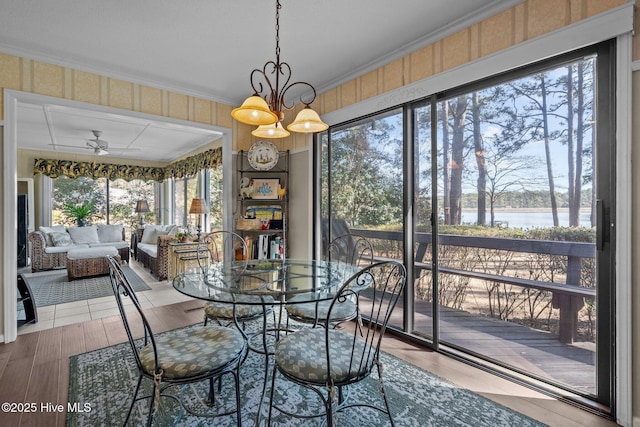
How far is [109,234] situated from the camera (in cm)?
672

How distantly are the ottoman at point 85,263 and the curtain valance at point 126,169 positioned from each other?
7.43 ft

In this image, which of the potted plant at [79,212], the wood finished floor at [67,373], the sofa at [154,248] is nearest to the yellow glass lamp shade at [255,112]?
the wood finished floor at [67,373]

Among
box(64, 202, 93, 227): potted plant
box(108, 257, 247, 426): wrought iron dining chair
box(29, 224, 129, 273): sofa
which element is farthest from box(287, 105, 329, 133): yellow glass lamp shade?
box(64, 202, 93, 227): potted plant

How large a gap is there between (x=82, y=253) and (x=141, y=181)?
3465 millimetres

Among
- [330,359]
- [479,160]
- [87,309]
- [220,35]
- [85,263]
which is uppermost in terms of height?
[220,35]

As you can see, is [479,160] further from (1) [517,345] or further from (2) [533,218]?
(1) [517,345]

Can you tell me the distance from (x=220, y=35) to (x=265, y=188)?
1815 mm

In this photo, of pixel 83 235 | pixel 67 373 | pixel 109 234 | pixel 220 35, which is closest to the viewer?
pixel 67 373

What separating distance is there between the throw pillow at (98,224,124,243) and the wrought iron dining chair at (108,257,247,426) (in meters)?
6.28

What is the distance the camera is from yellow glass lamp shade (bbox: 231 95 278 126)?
1.70 metres

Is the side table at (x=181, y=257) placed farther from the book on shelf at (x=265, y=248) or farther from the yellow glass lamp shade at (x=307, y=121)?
the yellow glass lamp shade at (x=307, y=121)

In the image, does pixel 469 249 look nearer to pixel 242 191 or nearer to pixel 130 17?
pixel 242 191

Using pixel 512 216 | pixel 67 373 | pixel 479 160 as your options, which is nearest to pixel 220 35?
pixel 479 160

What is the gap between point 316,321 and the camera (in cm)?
210
